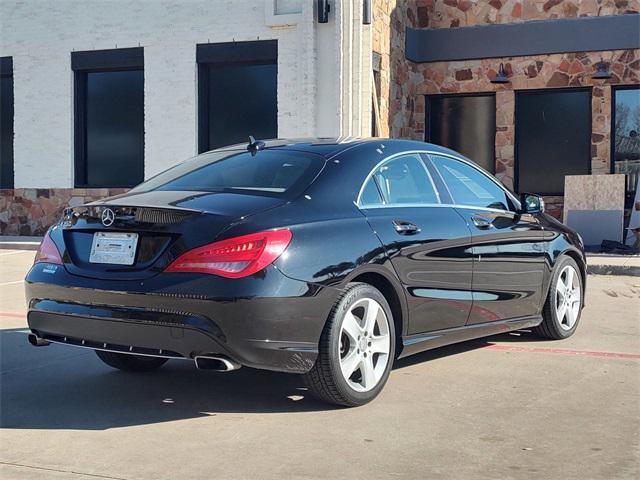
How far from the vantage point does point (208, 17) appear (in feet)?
60.2

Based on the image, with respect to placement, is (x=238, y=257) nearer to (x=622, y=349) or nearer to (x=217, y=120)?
(x=622, y=349)

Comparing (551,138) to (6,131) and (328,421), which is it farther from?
(328,421)

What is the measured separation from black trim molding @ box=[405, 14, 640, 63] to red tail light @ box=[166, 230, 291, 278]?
1469 centimetres

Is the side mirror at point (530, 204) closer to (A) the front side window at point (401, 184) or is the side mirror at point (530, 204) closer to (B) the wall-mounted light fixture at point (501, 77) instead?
(A) the front side window at point (401, 184)

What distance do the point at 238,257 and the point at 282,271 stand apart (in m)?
0.23

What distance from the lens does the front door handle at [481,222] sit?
6418mm

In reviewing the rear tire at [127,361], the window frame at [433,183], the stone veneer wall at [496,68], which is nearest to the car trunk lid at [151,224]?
the window frame at [433,183]

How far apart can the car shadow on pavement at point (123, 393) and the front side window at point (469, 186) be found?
45.6 inches

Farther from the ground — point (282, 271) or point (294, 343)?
point (282, 271)

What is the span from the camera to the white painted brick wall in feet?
57.8

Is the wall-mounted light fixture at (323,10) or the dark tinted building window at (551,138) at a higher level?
the wall-mounted light fixture at (323,10)

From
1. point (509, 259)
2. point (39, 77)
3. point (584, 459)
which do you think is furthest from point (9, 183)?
point (584, 459)

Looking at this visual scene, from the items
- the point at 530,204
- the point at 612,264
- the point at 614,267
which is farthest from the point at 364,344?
the point at 612,264

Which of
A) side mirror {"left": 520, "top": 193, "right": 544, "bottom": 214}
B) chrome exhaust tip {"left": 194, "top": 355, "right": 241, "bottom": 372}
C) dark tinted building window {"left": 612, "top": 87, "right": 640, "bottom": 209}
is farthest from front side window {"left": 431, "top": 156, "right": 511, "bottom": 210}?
dark tinted building window {"left": 612, "top": 87, "right": 640, "bottom": 209}
